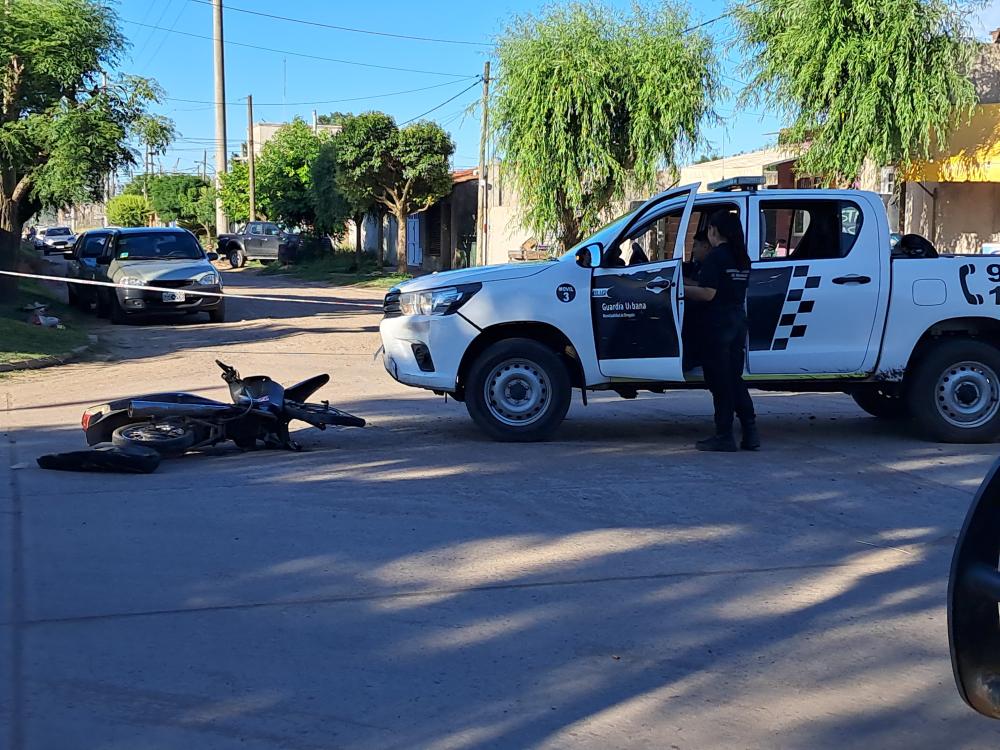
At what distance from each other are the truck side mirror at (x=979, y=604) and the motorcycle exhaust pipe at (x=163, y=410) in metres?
6.49

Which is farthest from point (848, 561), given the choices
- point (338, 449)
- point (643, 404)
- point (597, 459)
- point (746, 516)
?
point (643, 404)

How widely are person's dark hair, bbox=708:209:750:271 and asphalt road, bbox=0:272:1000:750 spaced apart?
1.49 m

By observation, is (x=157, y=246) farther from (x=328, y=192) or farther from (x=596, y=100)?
(x=328, y=192)

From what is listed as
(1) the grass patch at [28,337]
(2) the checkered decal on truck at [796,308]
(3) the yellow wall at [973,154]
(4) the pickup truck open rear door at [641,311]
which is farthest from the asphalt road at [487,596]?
(3) the yellow wall at [973,154]

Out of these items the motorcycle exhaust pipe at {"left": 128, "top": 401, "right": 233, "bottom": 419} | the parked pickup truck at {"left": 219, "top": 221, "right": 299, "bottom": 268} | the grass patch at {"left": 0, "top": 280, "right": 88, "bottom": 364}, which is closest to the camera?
the motorcycle exhaust pipe at {"left": 128, "top": 401, "right": 233, "bottom": 419}

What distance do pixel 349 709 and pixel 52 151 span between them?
1743 centimetres

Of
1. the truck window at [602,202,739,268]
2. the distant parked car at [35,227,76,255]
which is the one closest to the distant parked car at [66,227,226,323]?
the truck window at [602,202,739,268]

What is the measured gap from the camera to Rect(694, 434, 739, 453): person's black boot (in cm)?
884

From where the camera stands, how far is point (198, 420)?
8383 millimetres

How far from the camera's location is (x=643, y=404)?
1173 cm

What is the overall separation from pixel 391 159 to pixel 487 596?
33388 millimetres

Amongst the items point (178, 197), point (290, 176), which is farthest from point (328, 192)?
point (178, 197)

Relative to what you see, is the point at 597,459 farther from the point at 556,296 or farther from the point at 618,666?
the point at 618,666

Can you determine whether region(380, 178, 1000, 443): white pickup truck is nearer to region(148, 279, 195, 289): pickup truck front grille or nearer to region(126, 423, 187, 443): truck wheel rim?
region(126, 423, 187, 443): truck wheel rim
